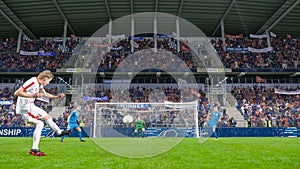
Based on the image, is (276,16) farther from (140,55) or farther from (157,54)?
(140,55)

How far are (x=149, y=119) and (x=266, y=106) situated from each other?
16874mm

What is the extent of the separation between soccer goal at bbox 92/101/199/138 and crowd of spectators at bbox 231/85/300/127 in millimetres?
7810

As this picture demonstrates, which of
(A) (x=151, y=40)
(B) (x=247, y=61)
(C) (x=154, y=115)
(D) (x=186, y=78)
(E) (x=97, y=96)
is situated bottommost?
(C) (x=154, y=115)

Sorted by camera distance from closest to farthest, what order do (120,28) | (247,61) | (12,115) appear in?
(12,115) < (247,61) < (120,28)

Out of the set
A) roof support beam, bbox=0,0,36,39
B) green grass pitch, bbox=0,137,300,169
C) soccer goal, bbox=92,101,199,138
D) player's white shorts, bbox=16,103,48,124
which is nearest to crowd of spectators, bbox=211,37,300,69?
soccer goal, bbox=92,101,199,138

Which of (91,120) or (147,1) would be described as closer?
(91,120)

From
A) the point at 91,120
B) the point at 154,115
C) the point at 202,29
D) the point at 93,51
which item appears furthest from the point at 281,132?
the point at 93,51

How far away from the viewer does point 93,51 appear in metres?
40.4

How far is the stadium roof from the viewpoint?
116ft

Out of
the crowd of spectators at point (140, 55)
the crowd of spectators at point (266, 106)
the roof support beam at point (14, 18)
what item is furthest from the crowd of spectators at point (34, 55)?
the crowd of spectators at point (266, 106)

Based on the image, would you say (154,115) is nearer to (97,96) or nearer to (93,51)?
→ (97,96)

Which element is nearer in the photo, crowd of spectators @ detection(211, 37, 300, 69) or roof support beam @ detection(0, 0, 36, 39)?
roof support beam @ detection(0, 0, 36, 39)

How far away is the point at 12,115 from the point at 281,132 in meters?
Answer: 29.4

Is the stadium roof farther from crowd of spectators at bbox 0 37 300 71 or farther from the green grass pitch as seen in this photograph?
the green grass pitch
